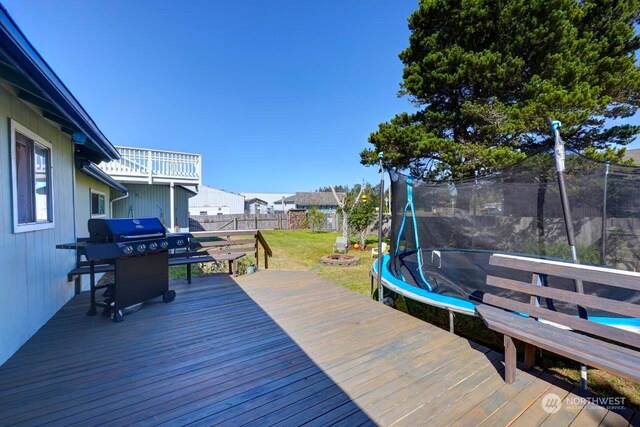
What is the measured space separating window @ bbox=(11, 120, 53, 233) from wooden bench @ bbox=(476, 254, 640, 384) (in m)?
4.21

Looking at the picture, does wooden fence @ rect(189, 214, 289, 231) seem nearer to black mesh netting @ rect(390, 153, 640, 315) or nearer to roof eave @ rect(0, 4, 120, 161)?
roof eave @ rect(0, 4, 120, 161)

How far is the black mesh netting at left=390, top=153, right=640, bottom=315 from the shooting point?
2.63 m

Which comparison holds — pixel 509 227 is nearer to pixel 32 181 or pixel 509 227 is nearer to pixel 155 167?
pixel 32 181

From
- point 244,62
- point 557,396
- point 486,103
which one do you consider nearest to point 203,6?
point 244,62

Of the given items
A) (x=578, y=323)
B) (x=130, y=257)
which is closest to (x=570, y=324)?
(x=578, y=323)

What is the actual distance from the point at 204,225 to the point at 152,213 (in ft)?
21.7

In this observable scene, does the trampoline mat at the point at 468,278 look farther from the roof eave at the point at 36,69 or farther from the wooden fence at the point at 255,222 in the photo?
the wooden fence at the point at 255,222

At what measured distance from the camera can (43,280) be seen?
3078 mm

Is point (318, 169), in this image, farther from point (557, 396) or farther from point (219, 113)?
point (557, 396)

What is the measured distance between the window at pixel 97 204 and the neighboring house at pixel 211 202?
20.5m

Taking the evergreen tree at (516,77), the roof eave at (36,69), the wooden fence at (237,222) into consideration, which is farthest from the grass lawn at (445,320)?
the wooden fence at (237,222)

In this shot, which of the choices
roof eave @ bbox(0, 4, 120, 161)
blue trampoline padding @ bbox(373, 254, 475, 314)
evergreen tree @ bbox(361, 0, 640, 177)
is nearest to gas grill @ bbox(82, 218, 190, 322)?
roof eave @ bbox(0, 4, 120, 161)

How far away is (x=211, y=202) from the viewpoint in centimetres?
2833

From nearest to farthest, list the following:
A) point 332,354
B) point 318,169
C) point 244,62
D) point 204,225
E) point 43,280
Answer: point 332,354
point 43,280
point 244,62
point 204,225
point 318,169
